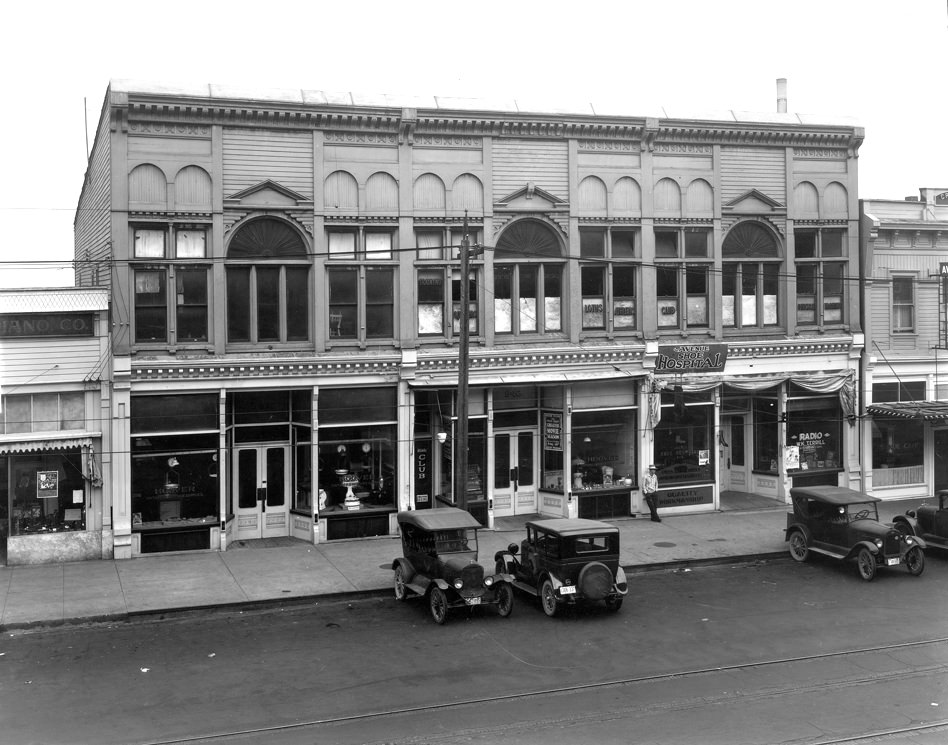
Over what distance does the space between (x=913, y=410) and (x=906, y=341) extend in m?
2.55

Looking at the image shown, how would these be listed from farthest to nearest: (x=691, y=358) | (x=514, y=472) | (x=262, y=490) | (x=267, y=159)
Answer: (x=691, y=358), (x=514, y=472), (x=262, y=490), (x=267, y=159)

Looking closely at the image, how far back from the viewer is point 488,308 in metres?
24.7

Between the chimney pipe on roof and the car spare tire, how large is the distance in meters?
19.7

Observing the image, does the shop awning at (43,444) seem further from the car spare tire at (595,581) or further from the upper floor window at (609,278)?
the upper floor window at (609,278)

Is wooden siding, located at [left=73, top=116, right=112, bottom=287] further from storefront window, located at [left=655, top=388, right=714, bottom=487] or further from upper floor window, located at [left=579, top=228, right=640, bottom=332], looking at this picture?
storefront window, located at [left=655, top=388, right=714, bottom=487]

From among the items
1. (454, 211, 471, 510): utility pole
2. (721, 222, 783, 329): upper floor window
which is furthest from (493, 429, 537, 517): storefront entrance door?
(721, 222, 783, 329): upper floor window

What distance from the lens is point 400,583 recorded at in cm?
1827

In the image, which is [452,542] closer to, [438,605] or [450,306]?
[438,605]

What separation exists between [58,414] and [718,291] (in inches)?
689

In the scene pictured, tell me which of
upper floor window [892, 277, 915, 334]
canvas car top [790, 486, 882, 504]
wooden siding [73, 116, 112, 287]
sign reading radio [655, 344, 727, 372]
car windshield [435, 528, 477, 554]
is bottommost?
car windshield [435, 528, 477, 554]

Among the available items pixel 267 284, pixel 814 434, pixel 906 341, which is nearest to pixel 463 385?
pixel 267 284

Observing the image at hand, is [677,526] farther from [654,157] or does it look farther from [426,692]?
[426,692]

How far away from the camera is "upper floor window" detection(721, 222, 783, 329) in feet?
89.0

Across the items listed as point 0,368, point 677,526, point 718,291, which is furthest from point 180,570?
point 718,291
